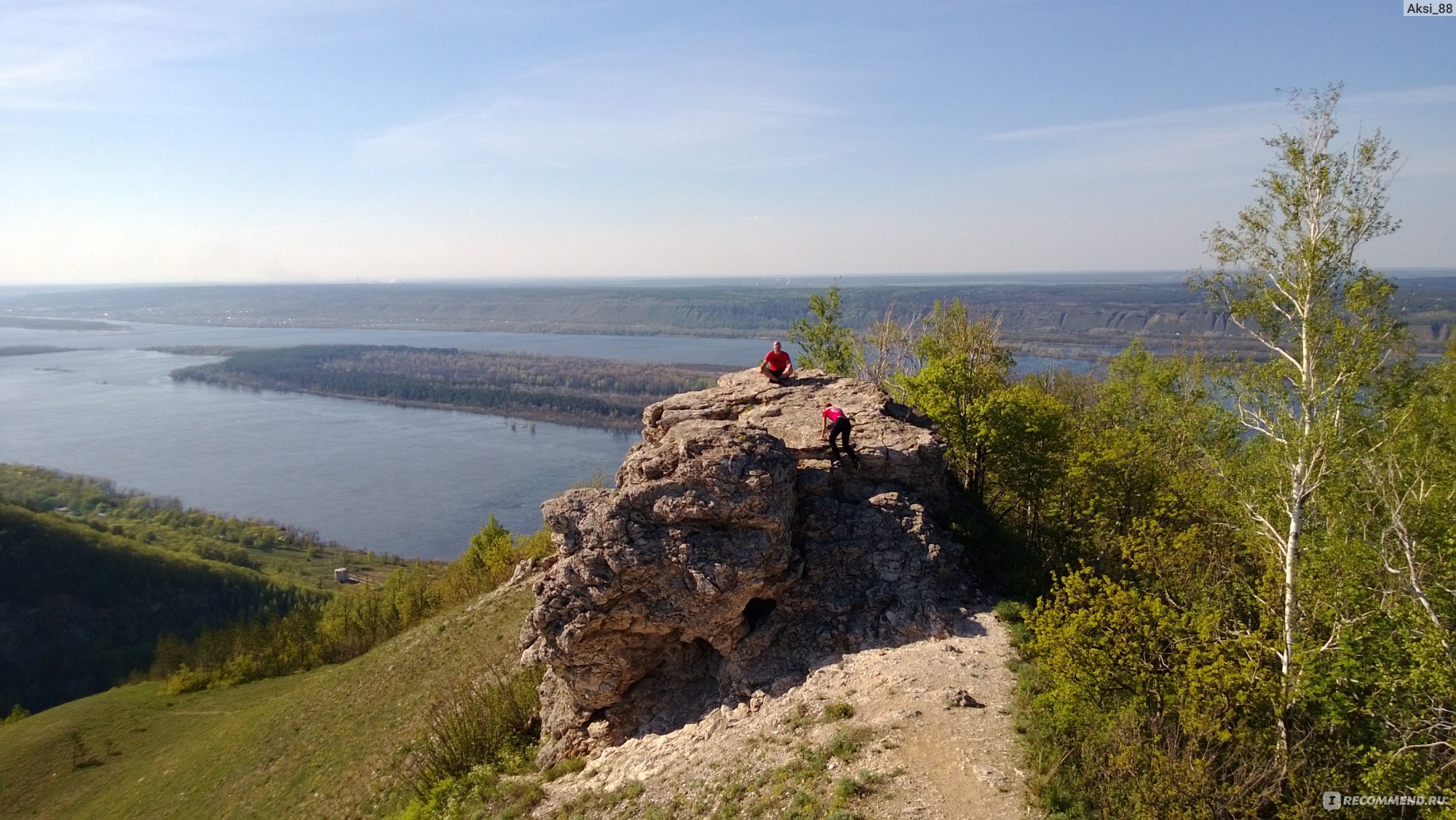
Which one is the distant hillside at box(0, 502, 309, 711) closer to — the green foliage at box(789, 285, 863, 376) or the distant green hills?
the distant green hills

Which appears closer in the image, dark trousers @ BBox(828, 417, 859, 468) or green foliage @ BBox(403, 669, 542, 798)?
dark trousers @ BBox(828, 417, 859, 468)

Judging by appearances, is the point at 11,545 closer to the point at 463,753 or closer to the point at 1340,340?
the point at 463,753

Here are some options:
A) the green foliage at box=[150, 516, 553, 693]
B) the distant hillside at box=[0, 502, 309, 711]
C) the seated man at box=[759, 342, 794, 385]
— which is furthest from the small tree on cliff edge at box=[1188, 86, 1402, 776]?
the distant hillside at box=[0, 502, 309, 711]

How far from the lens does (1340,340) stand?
12.7 m

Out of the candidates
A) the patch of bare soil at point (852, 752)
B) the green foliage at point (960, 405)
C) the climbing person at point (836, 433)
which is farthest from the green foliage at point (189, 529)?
the climbing person at point (836, 433)

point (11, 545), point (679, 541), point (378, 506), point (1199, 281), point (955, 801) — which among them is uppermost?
point (1199, 281)

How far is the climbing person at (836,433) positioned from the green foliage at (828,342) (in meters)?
20.4

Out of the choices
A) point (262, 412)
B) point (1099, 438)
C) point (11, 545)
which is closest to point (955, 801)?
point (1099, 438)

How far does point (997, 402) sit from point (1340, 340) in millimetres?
9629

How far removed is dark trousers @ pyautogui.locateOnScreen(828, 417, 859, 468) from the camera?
712 inches

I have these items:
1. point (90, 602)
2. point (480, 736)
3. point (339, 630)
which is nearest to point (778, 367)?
point (480, 736)

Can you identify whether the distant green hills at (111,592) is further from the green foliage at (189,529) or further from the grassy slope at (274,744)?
the grassy slope at (274,744)

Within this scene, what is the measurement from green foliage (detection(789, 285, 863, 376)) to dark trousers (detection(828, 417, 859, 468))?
2045 cm

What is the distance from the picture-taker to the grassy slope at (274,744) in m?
22.9
